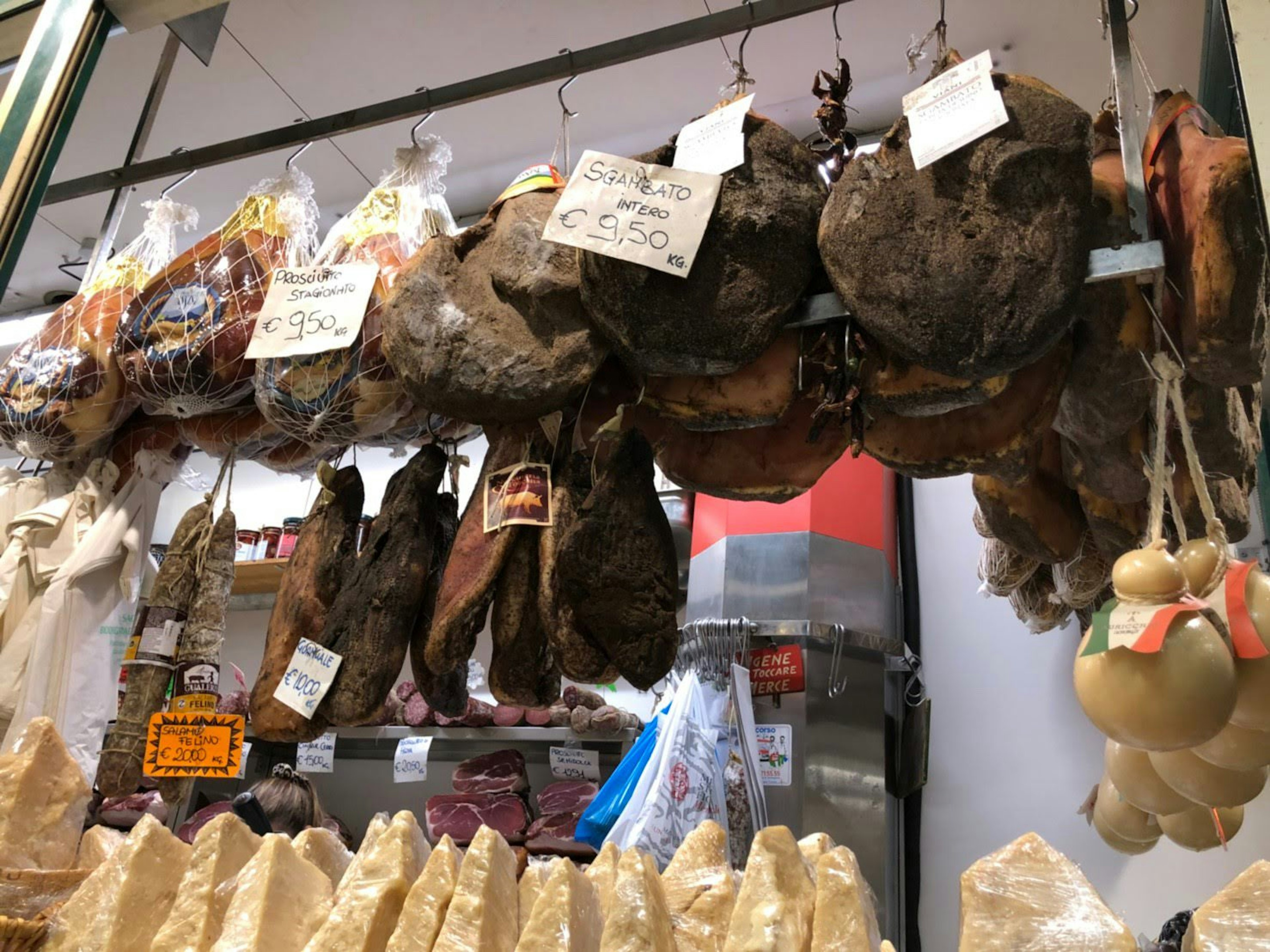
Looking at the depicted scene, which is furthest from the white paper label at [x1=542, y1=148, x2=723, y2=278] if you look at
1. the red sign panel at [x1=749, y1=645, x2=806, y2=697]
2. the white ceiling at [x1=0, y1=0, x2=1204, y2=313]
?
the red sign panel at [x1=749, y1=645, x2=806, y2=697]

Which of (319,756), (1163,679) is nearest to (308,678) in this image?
(1163,679)

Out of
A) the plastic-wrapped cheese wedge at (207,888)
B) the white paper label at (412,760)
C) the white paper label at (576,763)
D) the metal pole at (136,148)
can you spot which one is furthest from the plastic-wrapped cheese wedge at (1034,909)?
the white paper label at (412,760)

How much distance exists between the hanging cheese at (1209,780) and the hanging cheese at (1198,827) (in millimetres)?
378

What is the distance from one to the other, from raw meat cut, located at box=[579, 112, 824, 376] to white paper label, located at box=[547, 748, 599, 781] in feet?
9.07

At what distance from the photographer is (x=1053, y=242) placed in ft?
3.90

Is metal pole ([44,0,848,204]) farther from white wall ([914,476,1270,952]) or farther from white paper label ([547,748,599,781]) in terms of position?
white paper label ([547,748,599,781])

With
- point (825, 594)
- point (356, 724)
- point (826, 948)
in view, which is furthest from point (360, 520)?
point (825, 594)

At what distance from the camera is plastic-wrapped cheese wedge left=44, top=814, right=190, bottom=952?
128cm

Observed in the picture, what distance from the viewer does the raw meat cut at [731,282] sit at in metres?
1.36

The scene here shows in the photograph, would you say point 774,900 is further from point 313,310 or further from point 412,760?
point 412,760

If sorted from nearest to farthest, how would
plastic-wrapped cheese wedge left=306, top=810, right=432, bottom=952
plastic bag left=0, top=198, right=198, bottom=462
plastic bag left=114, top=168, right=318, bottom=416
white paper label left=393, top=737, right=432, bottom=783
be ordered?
plastic-wrapped cheese wedge left=306, top=810, right=432, bottom=952 → plastic bag left=114, top=168, right=318, bottom=416 → plastic bag left=0, top=198, right=198, bottom=462 → white paper label left=393, top=737, right=432, bottom=783

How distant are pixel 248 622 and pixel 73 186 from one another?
2810mm

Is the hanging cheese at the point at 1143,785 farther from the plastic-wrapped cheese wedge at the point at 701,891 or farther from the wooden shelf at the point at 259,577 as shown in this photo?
the wooden shelf at the point at 259,577

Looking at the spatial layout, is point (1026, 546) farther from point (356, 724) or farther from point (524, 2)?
point (524, 2)
